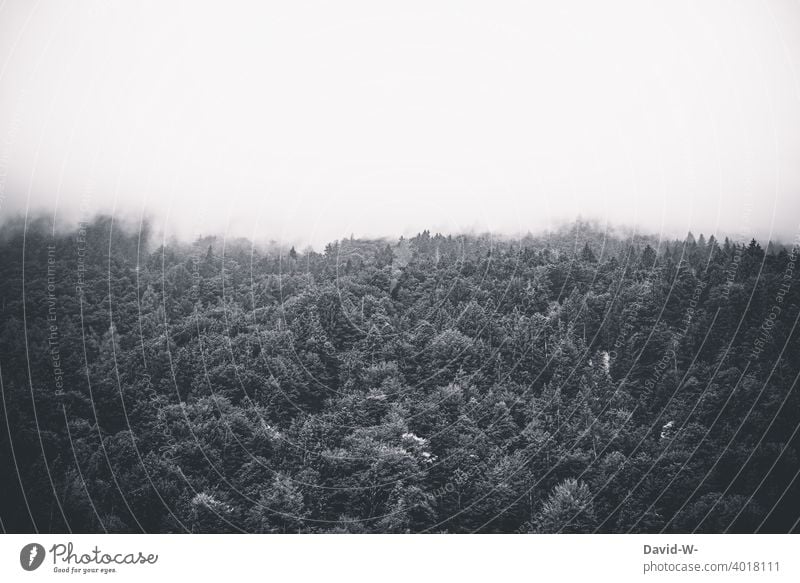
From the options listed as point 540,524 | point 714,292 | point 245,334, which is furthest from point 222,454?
point 714,292

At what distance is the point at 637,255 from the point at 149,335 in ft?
218

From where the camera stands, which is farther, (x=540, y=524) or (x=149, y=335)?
(x=149, y=335)

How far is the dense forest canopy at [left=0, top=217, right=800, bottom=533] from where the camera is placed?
4450 cm

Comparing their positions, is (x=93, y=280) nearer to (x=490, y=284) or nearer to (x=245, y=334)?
(x=245, y=334)

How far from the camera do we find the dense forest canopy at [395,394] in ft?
146

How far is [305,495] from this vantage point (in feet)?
148

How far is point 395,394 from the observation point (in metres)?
55.5

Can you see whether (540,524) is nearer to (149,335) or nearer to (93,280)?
(149,335)

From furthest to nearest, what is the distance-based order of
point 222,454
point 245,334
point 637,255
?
point 637,255 → point 245,334 → point 222,454

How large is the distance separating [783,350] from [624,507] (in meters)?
22.2
